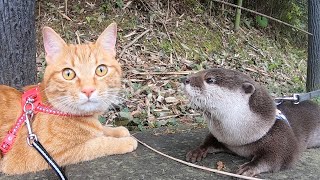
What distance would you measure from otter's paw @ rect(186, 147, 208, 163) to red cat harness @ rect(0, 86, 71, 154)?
81 cm

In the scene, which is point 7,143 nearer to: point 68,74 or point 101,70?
point 68,74

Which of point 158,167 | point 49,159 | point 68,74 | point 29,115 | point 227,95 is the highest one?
point 68,74

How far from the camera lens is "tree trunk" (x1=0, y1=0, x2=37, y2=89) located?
11.4 ft

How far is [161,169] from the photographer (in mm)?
2467

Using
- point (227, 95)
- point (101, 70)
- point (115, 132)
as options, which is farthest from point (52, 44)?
point (227, 95)

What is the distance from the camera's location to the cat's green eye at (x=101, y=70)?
2.44 meters

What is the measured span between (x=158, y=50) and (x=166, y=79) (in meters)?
0.96

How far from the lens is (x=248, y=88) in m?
2.40

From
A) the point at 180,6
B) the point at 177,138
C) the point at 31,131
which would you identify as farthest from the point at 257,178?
the point at 180,6

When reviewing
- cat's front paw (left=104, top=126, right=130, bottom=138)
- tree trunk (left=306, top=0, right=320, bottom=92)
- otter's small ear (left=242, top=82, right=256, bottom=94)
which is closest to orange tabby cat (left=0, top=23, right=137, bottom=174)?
cat's front paw (left=104, top=126, right=130, bottom=138)

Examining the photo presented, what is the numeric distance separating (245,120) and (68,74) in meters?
1.09

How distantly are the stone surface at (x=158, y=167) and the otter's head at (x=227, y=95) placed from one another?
36cm

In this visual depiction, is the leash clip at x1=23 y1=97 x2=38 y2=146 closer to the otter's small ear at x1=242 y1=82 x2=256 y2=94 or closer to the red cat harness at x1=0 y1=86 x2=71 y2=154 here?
the red cat harness at x1=0 y1=86 x2=71 y2=154

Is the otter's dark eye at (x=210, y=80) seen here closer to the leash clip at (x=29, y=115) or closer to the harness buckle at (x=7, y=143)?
the leash clip at (x=29, y=115)
